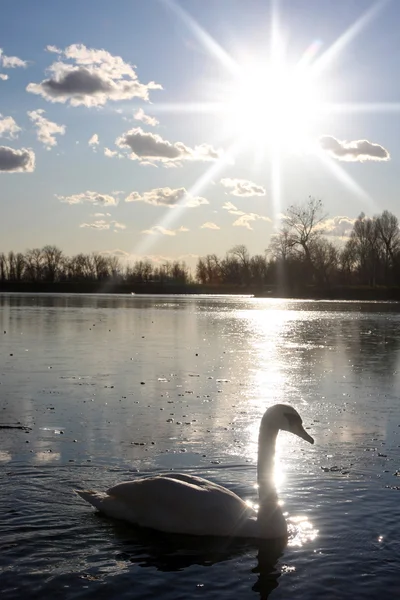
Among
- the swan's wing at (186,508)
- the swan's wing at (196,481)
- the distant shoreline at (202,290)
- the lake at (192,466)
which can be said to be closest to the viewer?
the lake at (192,466)

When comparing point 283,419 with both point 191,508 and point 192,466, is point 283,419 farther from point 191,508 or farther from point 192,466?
point 192,466

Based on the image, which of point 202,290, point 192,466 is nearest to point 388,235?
point 202,290

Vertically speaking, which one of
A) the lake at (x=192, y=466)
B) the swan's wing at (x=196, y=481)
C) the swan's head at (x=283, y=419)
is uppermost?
the swan's head at (x=283, y=419)

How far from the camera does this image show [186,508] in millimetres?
6562

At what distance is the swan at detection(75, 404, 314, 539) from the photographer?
21.5ft

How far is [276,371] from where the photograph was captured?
56.7 ft

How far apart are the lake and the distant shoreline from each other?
73.4m

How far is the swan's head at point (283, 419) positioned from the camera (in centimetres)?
725

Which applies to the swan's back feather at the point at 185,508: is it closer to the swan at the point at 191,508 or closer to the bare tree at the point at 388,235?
the swan at the point at 191,508

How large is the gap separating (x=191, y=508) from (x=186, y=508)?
0.14 ft

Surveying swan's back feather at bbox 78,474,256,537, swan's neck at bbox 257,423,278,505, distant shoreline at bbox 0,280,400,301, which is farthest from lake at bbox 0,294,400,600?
distant shoreline at bbox 0,280,400,301

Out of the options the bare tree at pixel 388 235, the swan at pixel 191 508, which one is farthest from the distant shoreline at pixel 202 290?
the swan at pixel 191 508

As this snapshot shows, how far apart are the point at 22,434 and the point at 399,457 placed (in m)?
4.79

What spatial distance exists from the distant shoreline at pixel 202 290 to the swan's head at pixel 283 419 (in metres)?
84.2
